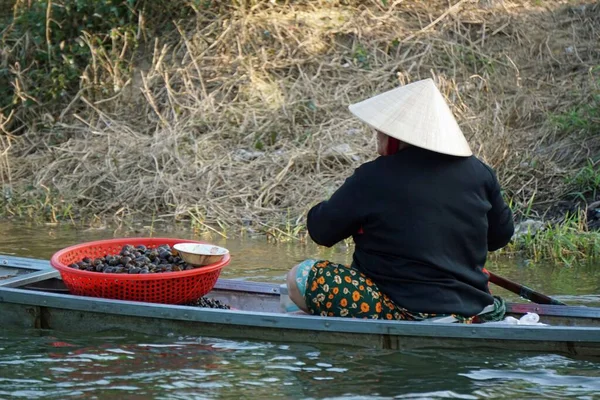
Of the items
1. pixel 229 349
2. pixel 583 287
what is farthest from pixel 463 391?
pixel 583 287

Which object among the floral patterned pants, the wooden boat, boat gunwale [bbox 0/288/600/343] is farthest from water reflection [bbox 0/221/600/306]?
the floral patterned pants

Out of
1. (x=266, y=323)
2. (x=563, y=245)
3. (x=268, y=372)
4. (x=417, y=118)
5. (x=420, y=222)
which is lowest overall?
(x=268, y=372)

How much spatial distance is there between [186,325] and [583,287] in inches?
109

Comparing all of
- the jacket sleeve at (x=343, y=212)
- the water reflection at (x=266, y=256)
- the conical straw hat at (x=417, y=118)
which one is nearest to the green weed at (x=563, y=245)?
the water reflection at (x=266, y=256)

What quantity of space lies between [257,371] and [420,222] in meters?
0.97

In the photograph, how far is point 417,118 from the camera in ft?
15.0

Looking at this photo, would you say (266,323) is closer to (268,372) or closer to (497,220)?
(268,372)

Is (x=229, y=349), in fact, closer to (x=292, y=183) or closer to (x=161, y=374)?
(x=161, y=374)

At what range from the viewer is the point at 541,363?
4633 millimetres

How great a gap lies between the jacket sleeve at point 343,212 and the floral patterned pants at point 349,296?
0.19 meters

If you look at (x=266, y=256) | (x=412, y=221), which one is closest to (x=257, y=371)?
(x=412, y=221)

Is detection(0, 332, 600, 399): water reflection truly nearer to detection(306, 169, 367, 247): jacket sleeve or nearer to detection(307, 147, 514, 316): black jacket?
detection(307, 147, 514, 316): black jacket

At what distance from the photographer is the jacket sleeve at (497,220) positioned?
4672 mm

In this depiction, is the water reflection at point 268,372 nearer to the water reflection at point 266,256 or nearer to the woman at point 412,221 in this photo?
the woman at point 412,221
